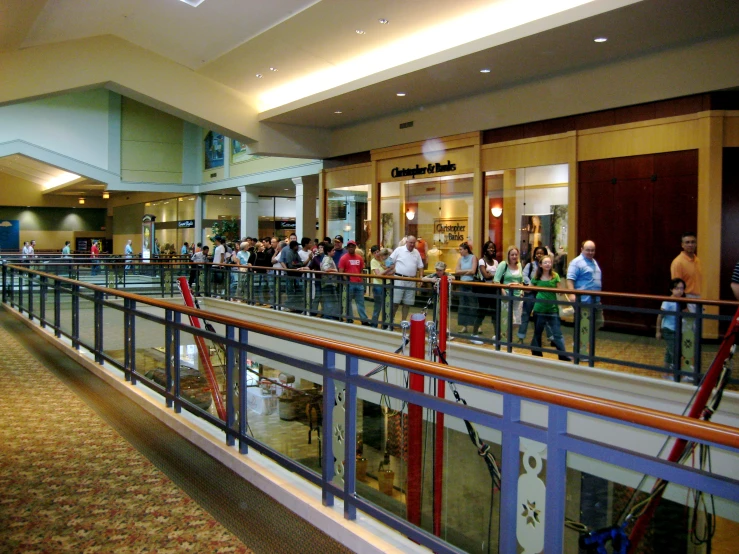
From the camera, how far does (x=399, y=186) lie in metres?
17.0

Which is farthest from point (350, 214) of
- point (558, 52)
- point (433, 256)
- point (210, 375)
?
point (210, 375)

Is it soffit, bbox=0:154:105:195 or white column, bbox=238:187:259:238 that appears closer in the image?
white column, bbox=238:187:259:238

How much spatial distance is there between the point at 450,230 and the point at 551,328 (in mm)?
7841

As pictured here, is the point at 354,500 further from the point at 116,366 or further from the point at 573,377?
the point at 573,377

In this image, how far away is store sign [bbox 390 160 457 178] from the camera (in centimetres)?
1519

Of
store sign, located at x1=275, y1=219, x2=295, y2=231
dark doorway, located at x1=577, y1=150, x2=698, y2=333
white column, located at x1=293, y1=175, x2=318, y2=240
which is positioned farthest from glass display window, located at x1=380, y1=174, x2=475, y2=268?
store sign, located at x1=275, y1=219, x2=295, y2=231

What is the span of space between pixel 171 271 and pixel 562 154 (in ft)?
32.2

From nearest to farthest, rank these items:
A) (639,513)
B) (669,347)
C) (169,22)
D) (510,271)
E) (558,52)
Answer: (639,513) → (669,347) → (510,271) → (558,52) → (169,22)

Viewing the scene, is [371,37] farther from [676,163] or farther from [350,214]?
[350,214]

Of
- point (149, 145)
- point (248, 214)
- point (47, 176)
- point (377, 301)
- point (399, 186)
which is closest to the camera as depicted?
point (377, 301)

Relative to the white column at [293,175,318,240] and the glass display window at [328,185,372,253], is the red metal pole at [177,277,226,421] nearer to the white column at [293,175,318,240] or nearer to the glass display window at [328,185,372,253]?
the glass display window at [328,185,372,253]

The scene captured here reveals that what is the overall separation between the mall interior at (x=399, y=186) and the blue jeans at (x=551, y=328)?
0.24 metres

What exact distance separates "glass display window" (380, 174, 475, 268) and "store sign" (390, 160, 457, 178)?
19cm

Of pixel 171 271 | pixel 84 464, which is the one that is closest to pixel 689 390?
pixel 84 464
